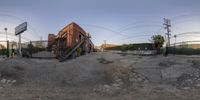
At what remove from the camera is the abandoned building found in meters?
33.8

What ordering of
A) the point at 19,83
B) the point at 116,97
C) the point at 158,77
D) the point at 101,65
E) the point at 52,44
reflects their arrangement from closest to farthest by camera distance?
1. the point at 116,97
2. the point at 19,83
3. the point at 158,77
4. the point at 101,65
5. the point at 52,44

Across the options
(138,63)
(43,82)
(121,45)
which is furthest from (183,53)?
(121,45)

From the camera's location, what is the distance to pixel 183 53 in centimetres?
3597

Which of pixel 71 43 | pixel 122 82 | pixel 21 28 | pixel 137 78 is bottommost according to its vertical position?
pixel 122 82

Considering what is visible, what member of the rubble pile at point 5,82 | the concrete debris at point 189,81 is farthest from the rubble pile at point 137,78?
the rubble pile at point 5,82

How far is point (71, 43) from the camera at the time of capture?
3991 centimetres

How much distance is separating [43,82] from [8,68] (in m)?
4.08

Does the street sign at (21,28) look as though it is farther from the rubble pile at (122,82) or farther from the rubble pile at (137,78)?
the rubble pile at (137,78)

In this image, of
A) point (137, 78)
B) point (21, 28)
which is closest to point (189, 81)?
point (137, 78)

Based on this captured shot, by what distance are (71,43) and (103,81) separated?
62.5 ft

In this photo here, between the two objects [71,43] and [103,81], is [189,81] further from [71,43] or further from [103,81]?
[71,43]

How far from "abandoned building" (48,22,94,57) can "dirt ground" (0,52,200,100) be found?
6.89 metres

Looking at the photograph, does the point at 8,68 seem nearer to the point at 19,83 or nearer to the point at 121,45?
the point at 19,83

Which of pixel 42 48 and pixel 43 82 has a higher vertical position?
pixel 42 48
